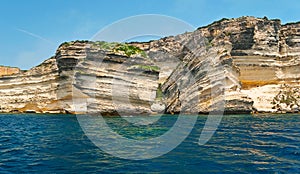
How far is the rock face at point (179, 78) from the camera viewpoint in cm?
4247

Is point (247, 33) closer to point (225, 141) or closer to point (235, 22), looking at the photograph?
point (235, 22)

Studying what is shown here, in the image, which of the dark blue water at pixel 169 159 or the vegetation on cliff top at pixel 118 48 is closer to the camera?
the dark blue water at pixel 169 159

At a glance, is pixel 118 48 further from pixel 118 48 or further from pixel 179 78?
pixel 179 78

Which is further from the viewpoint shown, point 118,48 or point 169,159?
point 118,48

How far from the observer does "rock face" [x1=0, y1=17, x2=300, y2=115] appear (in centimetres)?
4247

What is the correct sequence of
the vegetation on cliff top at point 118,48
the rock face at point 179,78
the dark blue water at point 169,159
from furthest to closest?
the vegetation on cliff top at point 118,48 → the rock face at point 179,78 → the dark blue water at point 169,159

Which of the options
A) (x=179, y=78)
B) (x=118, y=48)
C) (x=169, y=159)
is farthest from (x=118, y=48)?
(x=169, y=159)

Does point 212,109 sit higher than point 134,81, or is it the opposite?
point 134,81

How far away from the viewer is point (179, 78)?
54.3 m

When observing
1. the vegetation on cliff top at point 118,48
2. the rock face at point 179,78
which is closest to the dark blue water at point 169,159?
the rock face at point 179,78

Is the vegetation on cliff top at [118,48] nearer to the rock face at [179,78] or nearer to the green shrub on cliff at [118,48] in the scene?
the green shrub on cliff at [118,48]

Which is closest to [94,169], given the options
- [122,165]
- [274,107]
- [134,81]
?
[122,165]

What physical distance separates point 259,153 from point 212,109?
33.0m

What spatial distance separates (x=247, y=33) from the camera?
192 ft
